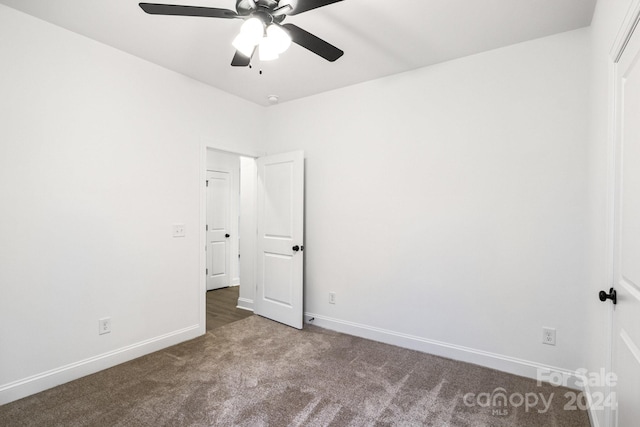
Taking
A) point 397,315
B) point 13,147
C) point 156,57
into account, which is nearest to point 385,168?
point 397,315

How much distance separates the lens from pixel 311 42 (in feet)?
6.14

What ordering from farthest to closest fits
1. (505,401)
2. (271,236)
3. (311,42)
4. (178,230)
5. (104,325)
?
(271,236) → (178,230) → (104,325) → (505,401) → (311,42)

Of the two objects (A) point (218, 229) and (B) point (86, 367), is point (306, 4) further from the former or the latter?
(A) point (218, 229)

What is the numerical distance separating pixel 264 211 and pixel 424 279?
2091mm

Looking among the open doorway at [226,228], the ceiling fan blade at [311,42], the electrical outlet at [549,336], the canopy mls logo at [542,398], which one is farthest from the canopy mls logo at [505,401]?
the open doorway at [226,228]

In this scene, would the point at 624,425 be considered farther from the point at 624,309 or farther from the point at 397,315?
the point at 397,315

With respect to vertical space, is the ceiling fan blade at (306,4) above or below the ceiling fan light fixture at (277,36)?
above

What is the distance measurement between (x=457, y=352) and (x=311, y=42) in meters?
2.79

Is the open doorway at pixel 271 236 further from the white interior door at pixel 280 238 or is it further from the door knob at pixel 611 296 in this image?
the door knob at pixel 611 296

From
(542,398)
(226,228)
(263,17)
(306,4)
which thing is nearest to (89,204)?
(263,17)

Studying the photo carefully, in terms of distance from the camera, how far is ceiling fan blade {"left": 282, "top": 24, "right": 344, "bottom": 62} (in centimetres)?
176

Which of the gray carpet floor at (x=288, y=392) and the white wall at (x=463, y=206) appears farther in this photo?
the white wall at (x=463, y=206)

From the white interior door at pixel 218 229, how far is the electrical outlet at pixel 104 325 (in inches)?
105

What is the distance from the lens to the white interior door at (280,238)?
3.61 m
